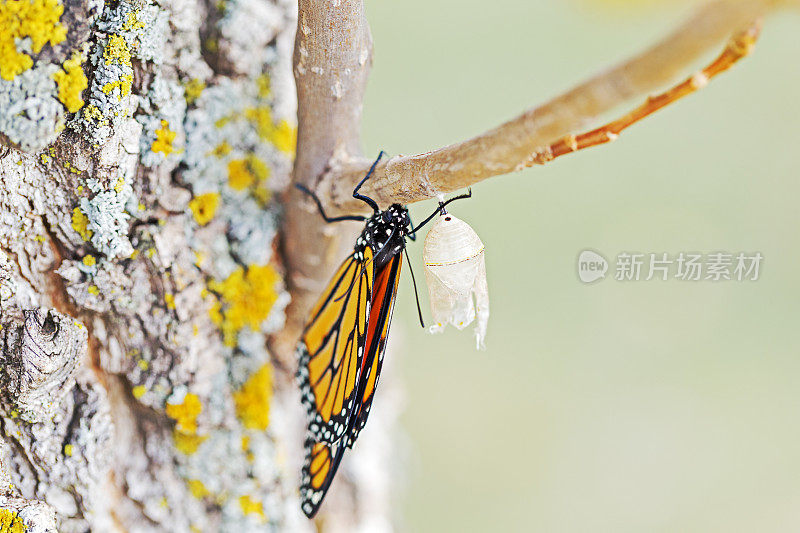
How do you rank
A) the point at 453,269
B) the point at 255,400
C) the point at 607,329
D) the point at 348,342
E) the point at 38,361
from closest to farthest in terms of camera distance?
the point at 38,361 → the point at 453,269 → the point at 348,342 → the point at 255,400 → the point at 607,329

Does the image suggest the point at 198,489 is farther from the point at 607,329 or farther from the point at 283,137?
the point at 607,329

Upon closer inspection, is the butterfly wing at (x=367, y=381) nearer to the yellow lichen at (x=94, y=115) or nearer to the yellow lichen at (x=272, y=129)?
the yellow lichen at (x=272, y=129)

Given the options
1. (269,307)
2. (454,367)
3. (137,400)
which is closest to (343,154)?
(269,307)

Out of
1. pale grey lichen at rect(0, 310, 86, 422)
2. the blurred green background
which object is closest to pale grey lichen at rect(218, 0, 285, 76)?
pale grey lichen at rect(0, 310, 86, 422)

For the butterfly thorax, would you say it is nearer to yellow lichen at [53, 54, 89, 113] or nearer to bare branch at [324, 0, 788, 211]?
bare branch at [324, 0, 788, 211]

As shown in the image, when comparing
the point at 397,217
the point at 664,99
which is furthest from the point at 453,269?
the point at 664,99

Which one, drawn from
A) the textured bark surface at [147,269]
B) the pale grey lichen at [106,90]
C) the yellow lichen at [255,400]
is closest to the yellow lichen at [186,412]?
the textured bark surface at [147,269]
